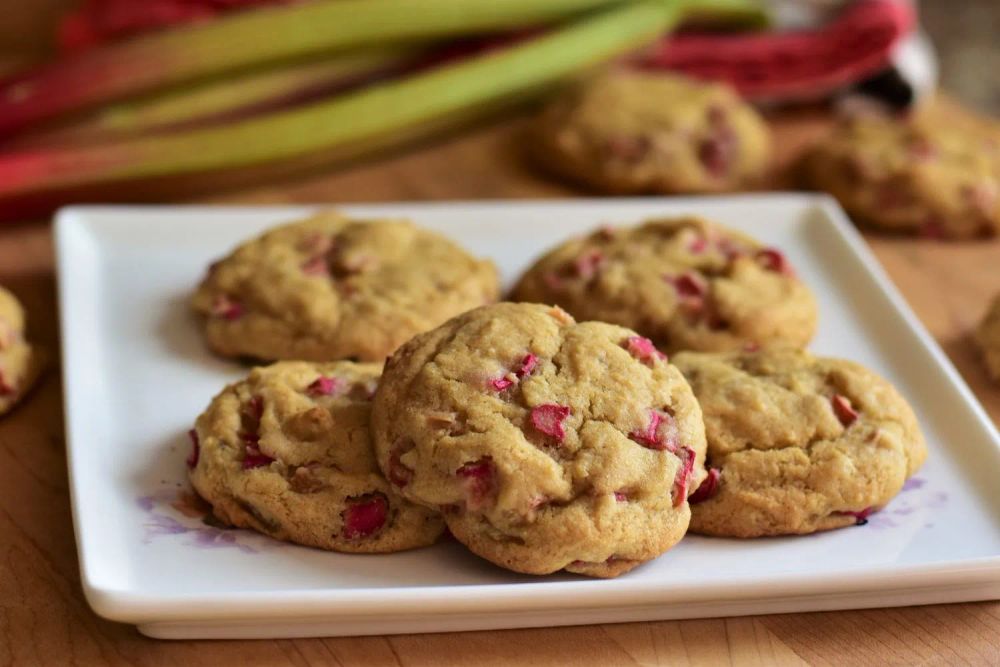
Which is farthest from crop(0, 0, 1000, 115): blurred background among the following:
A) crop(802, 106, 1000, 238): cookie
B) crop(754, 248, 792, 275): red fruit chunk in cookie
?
crop(754, 248, 792, 275): red fruit chunk in cookie

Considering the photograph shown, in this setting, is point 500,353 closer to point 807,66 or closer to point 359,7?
point 359,7

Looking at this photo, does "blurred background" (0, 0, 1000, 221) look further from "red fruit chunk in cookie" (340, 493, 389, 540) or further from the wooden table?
"red fruit chunk in cookie" (340, 493, 389, 540)

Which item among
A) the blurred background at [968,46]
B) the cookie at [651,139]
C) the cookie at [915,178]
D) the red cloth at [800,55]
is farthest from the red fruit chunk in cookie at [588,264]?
the blurred background at [968,46]

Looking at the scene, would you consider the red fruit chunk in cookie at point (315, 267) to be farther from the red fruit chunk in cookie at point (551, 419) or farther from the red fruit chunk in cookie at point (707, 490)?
the red fruit chunk in cookie at point (707, 490)

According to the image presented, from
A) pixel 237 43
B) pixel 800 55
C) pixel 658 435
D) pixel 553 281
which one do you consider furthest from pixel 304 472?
pixel 800 55

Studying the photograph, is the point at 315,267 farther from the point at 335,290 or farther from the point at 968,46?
the point at 968,46

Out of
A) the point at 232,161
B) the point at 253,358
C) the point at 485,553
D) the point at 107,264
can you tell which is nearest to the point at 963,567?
the point at 485,553
